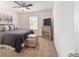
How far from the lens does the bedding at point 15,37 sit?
64.2 inches

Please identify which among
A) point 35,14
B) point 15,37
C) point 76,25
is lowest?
point 15,37

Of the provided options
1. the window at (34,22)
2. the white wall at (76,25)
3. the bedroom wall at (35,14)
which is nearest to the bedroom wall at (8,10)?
the bedroom wall at (35,14)

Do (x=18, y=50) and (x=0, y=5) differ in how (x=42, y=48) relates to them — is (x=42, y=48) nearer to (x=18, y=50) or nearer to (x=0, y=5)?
(x=18, y=50)

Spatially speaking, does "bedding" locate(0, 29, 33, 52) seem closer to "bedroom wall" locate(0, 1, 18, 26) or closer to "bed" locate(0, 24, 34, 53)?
"bed" locate(0, 24, 34, 53)

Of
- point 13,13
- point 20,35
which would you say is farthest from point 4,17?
point 20,35

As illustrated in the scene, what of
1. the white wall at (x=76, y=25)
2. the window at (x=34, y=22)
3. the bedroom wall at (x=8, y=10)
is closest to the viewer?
the white wall at (x=76, y=25)

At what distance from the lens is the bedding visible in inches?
64.2

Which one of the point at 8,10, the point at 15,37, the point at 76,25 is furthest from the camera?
the point at 15,37

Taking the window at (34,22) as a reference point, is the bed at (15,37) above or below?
below

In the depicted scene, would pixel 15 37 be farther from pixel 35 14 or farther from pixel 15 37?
pixel 35 14

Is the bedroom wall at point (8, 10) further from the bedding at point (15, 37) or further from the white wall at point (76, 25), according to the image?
the white wall at point (76, 25)

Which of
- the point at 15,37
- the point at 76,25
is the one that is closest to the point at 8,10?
the point at 15,37

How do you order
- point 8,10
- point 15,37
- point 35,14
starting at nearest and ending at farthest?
point 8,10 < point 15,37 < point 35,14

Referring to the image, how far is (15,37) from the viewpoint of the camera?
1.80 m
